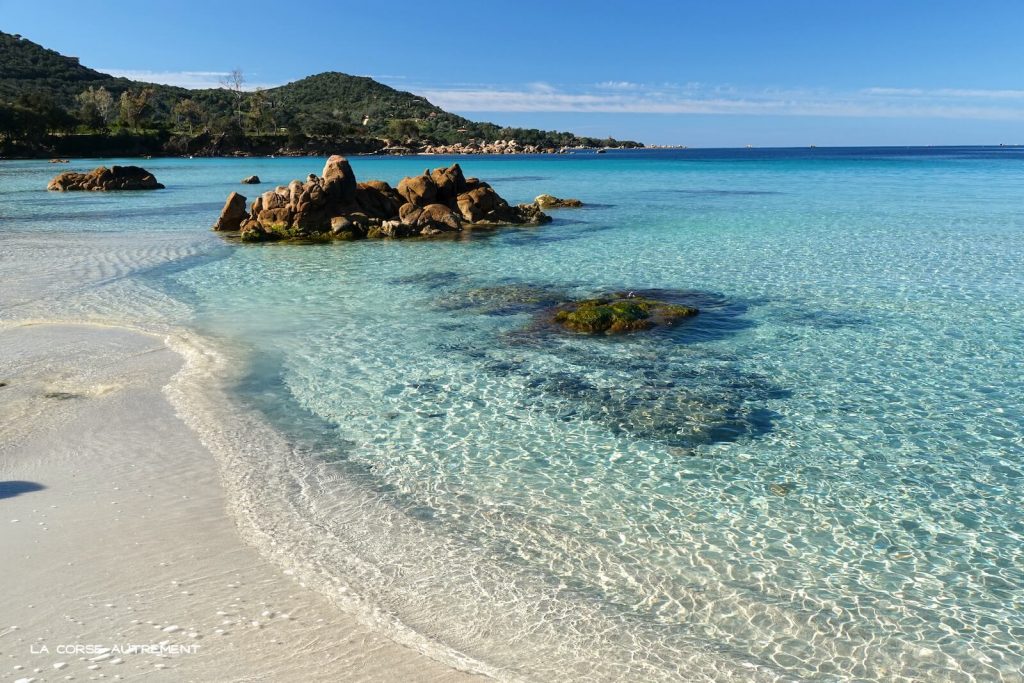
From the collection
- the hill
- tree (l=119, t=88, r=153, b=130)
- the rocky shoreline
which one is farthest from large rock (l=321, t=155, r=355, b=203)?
tree (l=119, t=88, r=153, b=130)

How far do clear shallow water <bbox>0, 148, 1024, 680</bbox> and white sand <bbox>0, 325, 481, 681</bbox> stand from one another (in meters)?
0.55

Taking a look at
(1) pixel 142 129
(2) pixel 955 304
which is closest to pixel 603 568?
(2) pixel 955 304

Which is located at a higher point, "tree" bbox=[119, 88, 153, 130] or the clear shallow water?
"tree" bbox=[119, 88, 153, 130]

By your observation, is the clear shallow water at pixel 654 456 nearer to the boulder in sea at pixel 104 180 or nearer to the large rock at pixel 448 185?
the large rock at pixel 448 185

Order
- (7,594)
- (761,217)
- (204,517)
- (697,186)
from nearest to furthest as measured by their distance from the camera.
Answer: (7,594), (204,517), (761,217), (697,186)

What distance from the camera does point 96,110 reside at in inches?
5620

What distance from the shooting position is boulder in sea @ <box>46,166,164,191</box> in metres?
56.4

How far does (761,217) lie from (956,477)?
29911 mm

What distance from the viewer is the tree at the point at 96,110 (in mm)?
132875

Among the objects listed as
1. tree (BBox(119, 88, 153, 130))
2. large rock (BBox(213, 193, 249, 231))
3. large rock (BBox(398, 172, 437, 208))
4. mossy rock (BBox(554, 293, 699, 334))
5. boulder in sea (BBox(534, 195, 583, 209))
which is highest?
tree (BBox(119, 88, 153, 130))

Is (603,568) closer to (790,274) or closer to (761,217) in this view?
(790,274)

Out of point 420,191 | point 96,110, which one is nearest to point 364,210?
point 420,191

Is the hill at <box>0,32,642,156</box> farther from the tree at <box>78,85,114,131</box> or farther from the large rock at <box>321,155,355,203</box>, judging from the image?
the large rock at <box>321,155,355,203</box>

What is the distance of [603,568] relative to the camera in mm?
6719
